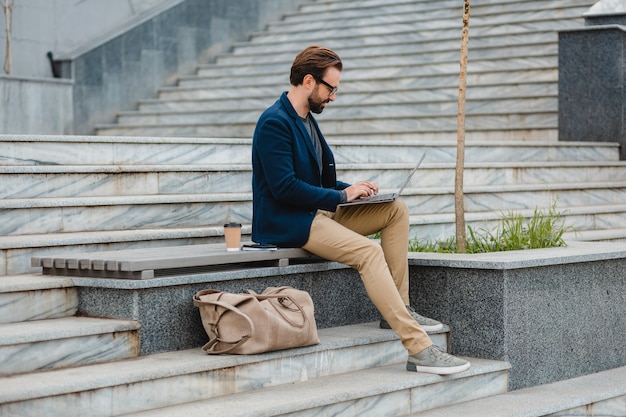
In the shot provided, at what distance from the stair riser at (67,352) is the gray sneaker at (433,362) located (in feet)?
4.59

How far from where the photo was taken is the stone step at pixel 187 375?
4.54 meters

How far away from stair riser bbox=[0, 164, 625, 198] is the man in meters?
1.41

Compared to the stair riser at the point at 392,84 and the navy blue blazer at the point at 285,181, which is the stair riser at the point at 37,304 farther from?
the stair riser at the point at 392,84

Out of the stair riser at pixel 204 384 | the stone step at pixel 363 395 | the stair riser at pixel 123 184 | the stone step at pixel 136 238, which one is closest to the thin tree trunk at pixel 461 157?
the stone step at pixel 136 238

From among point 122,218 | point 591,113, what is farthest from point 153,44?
point 122,218

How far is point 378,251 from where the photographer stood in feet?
18.5

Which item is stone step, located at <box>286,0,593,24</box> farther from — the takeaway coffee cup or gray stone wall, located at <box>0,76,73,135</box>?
the takeaway coffee cup

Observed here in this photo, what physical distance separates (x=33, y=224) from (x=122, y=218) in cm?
58

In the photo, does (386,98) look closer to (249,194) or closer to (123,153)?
(249,194)

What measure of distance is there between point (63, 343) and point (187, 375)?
57 cm

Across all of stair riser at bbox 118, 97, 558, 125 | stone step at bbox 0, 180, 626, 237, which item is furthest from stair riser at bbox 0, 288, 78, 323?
stair riser at bbox 118, 97, 558, 125

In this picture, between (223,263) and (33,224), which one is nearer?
(223,263)

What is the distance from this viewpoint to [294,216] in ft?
19.2

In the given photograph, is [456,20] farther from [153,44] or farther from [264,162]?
[264,162]
